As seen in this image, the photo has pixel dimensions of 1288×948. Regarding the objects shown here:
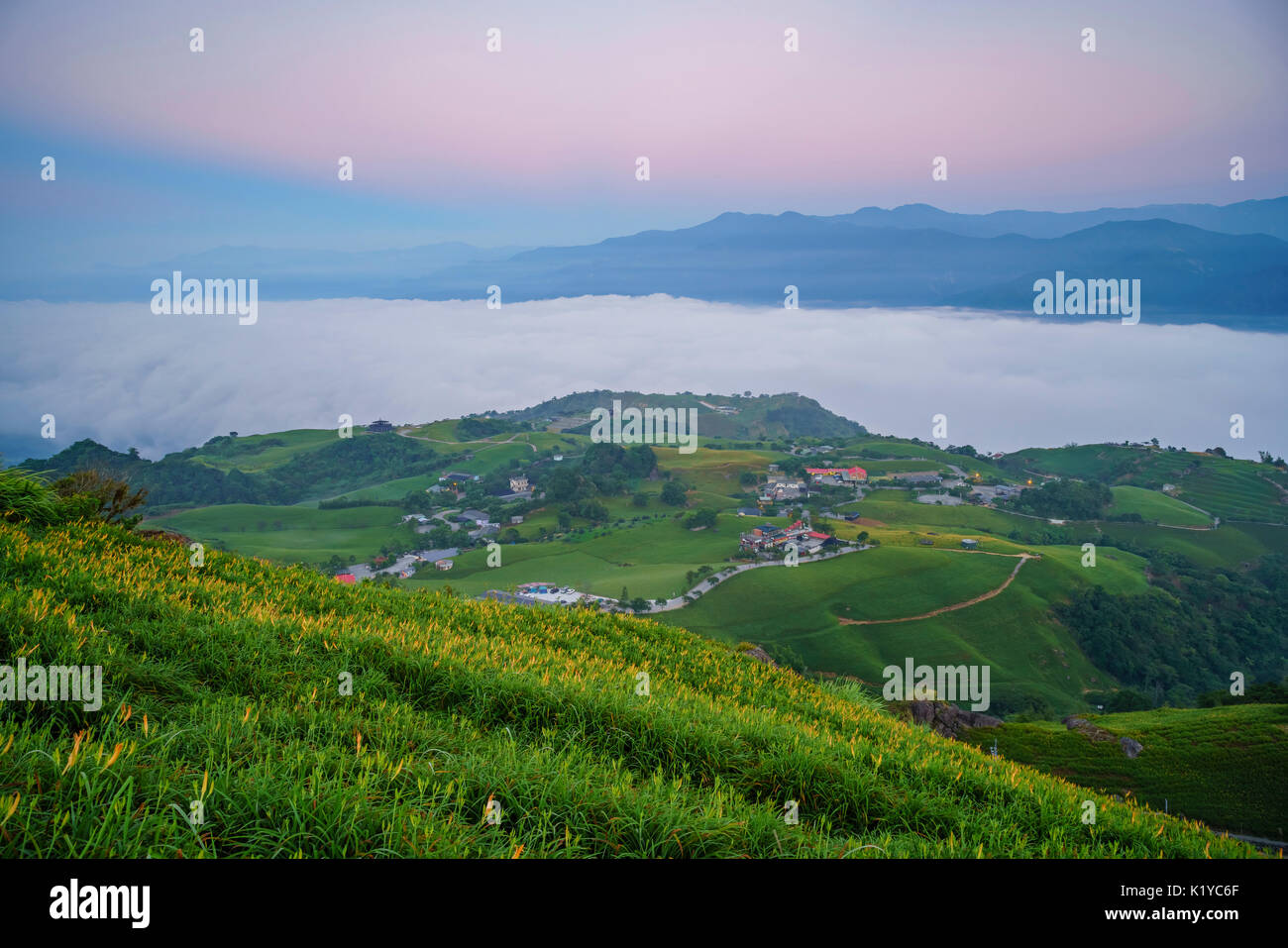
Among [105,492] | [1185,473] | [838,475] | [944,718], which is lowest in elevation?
[944,718]

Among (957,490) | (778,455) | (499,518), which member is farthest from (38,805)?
(778,455)

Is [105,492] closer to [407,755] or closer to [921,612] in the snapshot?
[407,755]

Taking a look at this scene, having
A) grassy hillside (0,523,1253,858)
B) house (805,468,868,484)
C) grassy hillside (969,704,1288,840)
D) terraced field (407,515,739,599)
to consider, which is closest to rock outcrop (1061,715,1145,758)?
grassy hillside (969,704,1288,840)

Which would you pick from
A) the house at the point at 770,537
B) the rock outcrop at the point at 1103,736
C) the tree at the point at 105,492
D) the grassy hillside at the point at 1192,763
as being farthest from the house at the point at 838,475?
the tree at the point at 105,492

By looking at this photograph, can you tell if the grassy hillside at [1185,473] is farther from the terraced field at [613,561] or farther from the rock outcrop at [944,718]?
the rock outcrop at [944,718]

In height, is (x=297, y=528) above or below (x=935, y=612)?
above

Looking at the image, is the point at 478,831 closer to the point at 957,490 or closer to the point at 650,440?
the point at 957,490

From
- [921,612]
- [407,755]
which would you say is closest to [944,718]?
[407,755]
